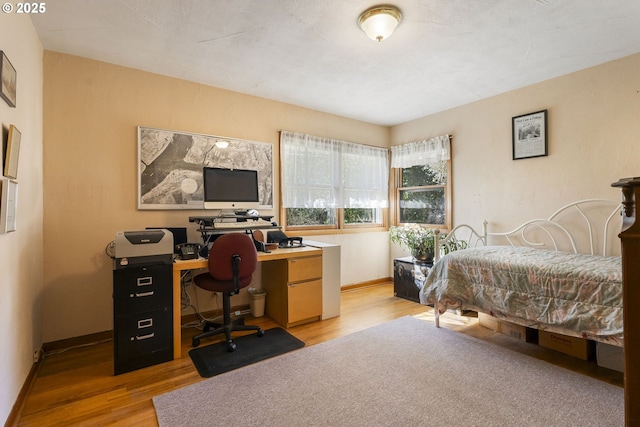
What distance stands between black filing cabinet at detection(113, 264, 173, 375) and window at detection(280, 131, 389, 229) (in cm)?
170

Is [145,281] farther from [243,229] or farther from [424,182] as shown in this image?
[424,182]

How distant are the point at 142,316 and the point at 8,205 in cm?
106

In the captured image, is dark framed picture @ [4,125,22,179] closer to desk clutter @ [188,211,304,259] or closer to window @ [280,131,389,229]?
desk clutter @ [188,211,304,259]

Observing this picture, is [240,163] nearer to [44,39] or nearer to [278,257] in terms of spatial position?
[278,257]

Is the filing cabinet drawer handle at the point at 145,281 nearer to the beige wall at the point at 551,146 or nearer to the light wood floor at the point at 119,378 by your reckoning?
the light wood floor at the point at 119,378

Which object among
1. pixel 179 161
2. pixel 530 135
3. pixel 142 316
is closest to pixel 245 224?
pixel 179 161

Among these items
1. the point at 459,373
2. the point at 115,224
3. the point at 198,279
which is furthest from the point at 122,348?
the point at 459,373

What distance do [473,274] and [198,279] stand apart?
2.36 metres

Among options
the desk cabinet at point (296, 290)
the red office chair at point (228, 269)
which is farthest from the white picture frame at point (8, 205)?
the desk cabinet at point (296, 290)

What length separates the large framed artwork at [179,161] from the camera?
2.81 meters

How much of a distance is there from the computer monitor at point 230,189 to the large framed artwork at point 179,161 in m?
0.36

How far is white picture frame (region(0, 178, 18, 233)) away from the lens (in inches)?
58.6

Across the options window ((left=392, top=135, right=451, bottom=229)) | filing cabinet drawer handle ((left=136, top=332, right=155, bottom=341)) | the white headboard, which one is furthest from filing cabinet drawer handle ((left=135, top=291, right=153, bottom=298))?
window ((left=392, top=135, right=451, bottom=229))

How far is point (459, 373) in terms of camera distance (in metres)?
2.07
